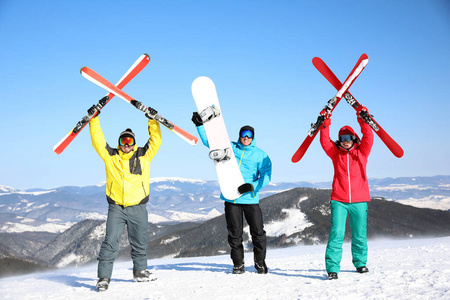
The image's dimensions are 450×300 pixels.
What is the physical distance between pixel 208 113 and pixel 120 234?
2.44 meters

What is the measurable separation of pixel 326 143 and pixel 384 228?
2713 cm

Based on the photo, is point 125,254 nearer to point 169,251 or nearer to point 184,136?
point 169,251

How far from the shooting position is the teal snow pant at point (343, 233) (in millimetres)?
5471

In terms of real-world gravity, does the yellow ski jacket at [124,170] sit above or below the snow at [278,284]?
above

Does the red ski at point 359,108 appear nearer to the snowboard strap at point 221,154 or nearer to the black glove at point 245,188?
the black glove at point 245,188

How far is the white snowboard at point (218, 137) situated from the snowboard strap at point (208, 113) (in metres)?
0.06

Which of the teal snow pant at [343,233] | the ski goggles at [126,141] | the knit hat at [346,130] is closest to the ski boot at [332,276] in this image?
the teal snow pant at [343,233]

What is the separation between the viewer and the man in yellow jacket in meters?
5.54

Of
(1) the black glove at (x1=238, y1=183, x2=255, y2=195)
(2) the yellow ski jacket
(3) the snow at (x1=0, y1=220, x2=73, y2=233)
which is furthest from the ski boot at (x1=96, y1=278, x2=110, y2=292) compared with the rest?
(3) the snow at (x1=0, y1=220, x2=73, y2=233)

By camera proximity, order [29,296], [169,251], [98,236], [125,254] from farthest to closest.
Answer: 1. [98,236]
2. [125,254]
3. [169,251]
4. [29,296]

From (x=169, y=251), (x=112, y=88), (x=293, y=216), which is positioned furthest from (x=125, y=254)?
(x=112, y=88)

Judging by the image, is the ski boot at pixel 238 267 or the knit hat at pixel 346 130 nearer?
the knit hat at pixel 346 130

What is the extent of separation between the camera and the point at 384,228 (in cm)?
2981

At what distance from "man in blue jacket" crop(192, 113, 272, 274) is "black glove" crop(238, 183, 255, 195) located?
0.11m
